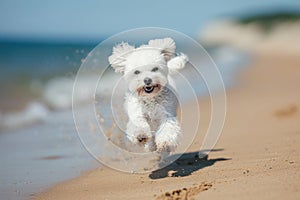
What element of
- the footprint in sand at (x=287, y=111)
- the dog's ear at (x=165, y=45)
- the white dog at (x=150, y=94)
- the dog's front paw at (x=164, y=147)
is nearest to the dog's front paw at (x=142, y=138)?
the white dog at (x=150, y=94)

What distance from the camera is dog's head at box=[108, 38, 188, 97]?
6.61 metres

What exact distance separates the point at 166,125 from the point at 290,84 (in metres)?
11.1

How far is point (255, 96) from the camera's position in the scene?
14828mm

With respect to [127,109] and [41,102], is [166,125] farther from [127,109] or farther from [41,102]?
[41,102]

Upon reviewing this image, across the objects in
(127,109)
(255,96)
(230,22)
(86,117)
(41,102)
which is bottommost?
(127,109)

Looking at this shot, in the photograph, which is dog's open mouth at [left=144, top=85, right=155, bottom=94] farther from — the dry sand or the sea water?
the sea water

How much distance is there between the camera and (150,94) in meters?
6.77

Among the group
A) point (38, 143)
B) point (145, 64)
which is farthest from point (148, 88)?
point (38, 143)

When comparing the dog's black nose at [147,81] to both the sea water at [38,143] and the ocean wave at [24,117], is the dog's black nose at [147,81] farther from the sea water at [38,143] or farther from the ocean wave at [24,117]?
the ocean wave at [24,117]

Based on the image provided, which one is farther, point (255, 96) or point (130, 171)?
point (255, 96)

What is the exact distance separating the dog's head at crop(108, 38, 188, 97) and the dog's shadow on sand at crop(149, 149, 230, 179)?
2.76 ft

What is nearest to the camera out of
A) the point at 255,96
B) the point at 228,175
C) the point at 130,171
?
the point at 228,175

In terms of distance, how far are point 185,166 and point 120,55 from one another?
4.64 ft

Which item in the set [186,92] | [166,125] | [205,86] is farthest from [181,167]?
[205,86]
